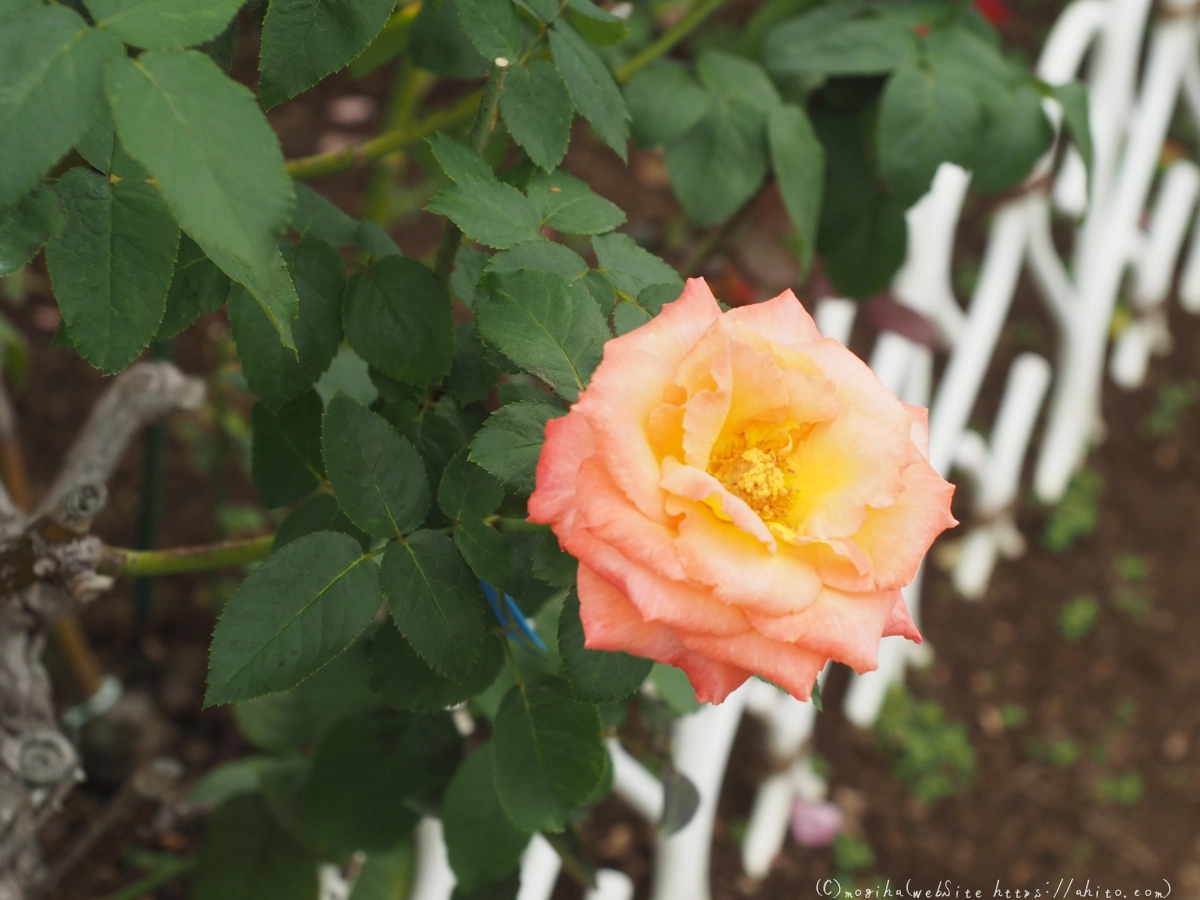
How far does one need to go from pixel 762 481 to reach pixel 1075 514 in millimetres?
1863

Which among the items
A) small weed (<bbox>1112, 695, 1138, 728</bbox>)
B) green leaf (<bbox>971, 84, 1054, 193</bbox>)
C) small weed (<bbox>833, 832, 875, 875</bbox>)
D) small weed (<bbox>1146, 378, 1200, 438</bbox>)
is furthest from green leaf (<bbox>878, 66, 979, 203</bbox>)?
small weed (<bbox>1146, 378, 1200, 438</bbox>)

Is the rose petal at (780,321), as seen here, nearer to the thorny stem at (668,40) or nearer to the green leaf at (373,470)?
the green leaf at (373,470)

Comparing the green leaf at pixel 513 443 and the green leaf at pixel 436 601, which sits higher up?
the green leaf at pixel 513 443

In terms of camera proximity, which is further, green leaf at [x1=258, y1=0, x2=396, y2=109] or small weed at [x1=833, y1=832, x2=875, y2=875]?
small weed at [x1=833, y1=832, x2=875, y2=875]

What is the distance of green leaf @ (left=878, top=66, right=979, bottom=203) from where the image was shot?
0.97 metres

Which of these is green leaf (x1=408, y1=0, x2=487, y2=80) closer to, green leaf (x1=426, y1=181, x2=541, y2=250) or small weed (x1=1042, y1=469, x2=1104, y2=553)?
green leaf (x1=426, y1=181, x2=541, y2=250)

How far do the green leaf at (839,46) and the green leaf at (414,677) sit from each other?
67cm

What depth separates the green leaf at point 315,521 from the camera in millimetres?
665

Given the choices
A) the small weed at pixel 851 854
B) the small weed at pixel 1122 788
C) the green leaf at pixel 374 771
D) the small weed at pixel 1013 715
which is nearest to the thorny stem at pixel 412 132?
the green leaf at pixel 374 771

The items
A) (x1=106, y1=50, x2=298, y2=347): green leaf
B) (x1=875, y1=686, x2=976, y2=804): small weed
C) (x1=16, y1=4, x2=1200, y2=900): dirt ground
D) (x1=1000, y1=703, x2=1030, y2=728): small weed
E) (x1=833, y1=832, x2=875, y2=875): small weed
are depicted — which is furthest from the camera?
(x1=1000, y1=703, x2=1030, y2=728): small weed

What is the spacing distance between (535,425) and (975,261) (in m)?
2.24

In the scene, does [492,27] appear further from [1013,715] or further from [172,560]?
[1013,715]

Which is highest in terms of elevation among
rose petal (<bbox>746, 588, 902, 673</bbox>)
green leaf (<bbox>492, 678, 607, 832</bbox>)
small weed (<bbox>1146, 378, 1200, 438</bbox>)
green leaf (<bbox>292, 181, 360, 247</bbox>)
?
green leaf (<bbox>292, 181, 360, 247</bbox>)

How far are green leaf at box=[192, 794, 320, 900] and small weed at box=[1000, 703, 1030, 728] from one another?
4.31ft
